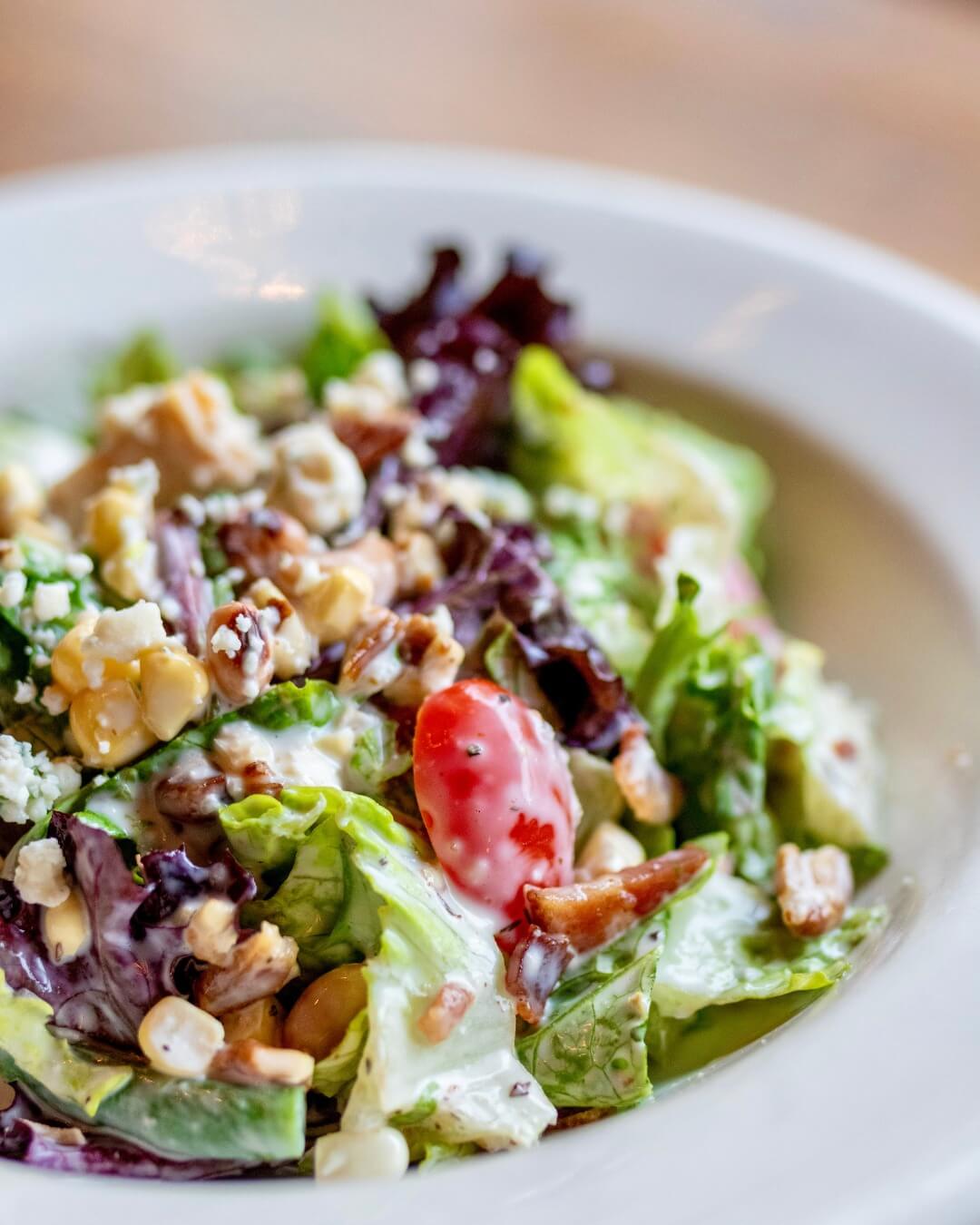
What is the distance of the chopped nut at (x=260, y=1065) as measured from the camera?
1456mm

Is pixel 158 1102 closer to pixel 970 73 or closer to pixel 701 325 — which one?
pixel 701 325

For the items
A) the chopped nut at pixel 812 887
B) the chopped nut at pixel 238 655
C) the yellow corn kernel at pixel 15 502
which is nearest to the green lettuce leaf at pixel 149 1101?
the chopped nut at pixel 238 655

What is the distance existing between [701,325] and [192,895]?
1919 mm

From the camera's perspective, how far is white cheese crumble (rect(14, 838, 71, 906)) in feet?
5.09

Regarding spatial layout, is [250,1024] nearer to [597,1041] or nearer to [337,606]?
[597,1041]

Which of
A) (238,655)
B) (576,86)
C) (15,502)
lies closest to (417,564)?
(238,655)

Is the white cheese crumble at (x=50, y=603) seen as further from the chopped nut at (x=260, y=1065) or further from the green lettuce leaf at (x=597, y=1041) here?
the green lettuce leaf at (x=597, y=1041)

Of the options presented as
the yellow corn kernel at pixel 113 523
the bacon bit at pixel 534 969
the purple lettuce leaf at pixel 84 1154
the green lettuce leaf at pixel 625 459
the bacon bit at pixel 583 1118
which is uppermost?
the green lettuce leaf at pixel 625 459

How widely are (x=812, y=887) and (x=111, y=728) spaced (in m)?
1.04

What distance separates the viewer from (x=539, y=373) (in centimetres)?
273

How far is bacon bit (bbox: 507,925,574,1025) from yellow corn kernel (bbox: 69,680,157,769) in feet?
1.81

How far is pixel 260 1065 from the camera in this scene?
1454 mm

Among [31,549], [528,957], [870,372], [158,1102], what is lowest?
[158,1102]

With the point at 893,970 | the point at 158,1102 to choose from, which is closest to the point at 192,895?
the point at 158,1102
